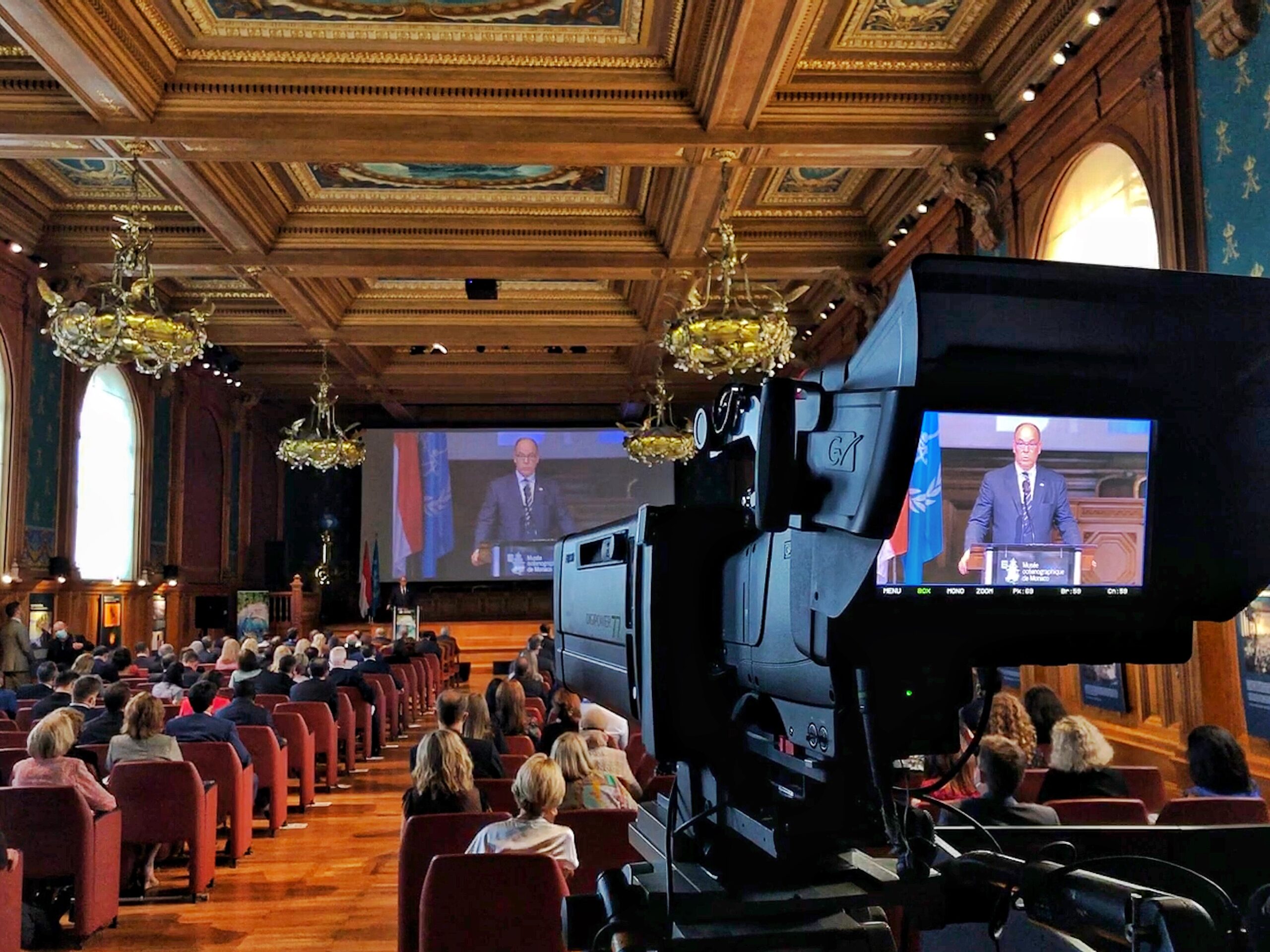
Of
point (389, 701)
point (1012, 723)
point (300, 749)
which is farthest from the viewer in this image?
point (389, 701)

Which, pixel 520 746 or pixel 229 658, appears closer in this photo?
pixel 520 746

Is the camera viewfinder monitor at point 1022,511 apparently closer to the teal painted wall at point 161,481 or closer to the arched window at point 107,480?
the arched window at point 107,480

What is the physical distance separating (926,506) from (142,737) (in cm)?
505

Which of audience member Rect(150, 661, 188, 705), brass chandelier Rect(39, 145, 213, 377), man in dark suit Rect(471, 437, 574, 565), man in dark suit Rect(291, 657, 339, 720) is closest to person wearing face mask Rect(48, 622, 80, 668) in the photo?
audience member Rect(150, 661, 188, 705)

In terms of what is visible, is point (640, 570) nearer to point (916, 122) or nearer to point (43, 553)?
point (916, 122)

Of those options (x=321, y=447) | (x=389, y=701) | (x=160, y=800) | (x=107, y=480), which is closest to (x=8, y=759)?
(x=160, y=800)

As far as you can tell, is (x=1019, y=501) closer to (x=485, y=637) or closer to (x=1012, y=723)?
(x=1012, y=723)

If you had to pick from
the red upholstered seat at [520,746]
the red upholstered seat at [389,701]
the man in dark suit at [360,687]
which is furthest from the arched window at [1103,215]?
the red upholstered seat at [389,701]

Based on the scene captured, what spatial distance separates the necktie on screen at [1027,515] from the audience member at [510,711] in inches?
205

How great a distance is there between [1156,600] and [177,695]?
7.89 metres

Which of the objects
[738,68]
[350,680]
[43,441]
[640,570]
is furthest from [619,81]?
[43,441]

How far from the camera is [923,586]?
1.00m

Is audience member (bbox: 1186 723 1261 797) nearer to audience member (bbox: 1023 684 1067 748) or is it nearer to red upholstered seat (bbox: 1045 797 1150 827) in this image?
red upholstered seat (bbox: 1045 797 1150 827)

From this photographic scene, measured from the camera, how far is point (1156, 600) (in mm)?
1052
